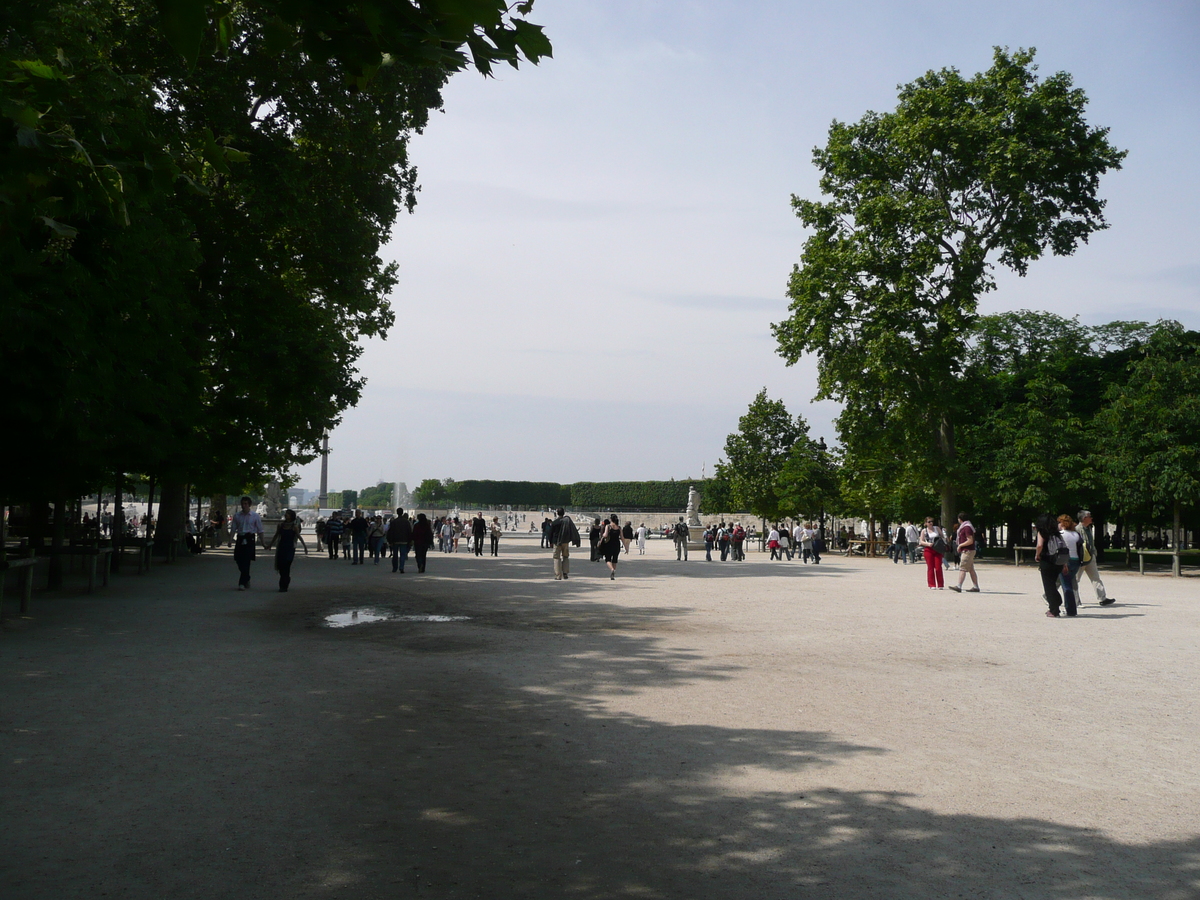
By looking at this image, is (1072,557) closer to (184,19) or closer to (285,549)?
(285,549)

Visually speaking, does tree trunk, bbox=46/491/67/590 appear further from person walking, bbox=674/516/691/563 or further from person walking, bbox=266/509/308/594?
person walking, bbox=674/516/691/563

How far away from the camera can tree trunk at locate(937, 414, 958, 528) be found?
3475 centimetres

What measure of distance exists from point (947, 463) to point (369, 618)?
85.4ft

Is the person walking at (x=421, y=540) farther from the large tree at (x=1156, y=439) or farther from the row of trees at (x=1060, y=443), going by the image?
the large tree at (x=1156, y=439)

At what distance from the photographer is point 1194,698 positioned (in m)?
8.18

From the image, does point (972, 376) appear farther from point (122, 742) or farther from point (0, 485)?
point (122, 742)

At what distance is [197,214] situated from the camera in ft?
72.0

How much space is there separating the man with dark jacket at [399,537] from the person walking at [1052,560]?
14.0m

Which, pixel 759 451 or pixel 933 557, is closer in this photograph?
pixel 933 557

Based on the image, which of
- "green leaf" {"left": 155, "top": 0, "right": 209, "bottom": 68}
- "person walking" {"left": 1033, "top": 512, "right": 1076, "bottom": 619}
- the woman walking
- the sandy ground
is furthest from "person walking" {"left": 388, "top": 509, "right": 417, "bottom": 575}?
"green leaf" {"left": 155, "top": 0, "right": 209, "bottom": 68}

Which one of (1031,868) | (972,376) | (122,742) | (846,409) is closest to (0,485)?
(122,742)

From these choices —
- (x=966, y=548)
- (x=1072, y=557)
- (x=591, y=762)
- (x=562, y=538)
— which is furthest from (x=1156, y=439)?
(x=591, y=762)

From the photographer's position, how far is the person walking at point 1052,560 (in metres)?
14.6

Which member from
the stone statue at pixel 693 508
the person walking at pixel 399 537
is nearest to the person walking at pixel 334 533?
the person walking at pixel 399 537
